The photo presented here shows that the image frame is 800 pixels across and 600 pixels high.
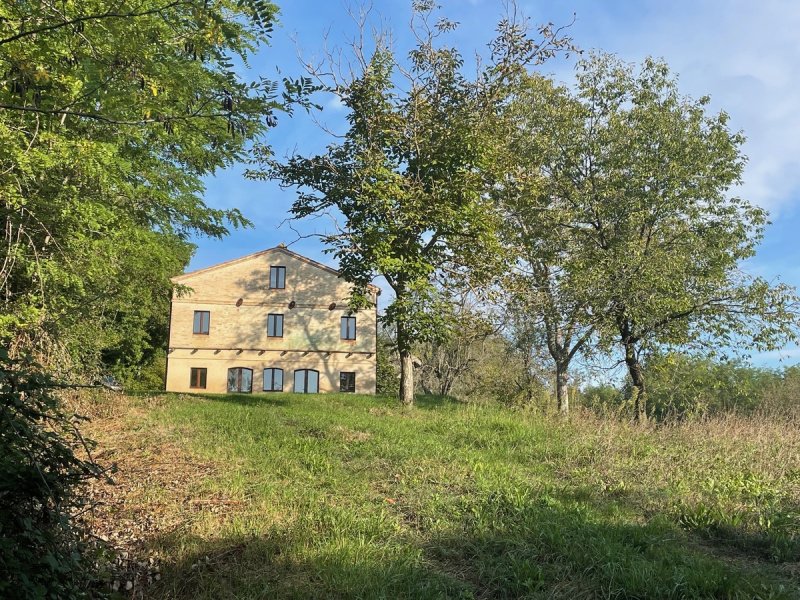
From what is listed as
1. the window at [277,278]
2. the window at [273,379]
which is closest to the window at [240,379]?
the window at [273,379]

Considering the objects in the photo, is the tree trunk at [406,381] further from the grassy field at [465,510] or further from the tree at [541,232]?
the grassy field at [465,510]

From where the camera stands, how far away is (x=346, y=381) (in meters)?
35.8

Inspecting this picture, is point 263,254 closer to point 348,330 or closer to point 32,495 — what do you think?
point 348,330

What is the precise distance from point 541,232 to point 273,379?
22042mm

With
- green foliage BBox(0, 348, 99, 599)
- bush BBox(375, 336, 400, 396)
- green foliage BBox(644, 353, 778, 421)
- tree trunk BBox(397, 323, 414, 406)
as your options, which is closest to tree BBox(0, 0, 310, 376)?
green foliage BBox(0, 348, 99, 599)

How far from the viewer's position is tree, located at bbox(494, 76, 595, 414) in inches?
636

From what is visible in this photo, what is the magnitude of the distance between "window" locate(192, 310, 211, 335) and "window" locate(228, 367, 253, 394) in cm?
301

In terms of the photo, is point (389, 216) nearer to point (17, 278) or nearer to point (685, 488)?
point (17, 278)

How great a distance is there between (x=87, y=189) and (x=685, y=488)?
1073 cm

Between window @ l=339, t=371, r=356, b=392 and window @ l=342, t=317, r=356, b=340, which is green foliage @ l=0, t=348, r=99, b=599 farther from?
window @ l=342, t=317, r=356, b=340

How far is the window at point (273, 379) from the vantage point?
35.3m

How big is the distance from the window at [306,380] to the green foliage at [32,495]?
32.5 m

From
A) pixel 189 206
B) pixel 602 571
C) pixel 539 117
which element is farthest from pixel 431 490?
pixel 539 117

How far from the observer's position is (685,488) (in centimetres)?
657
